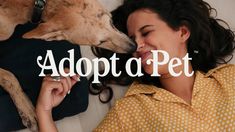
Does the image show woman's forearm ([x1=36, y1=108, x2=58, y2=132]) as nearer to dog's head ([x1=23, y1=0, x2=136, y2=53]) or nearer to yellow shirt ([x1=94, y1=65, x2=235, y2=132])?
yellow shirt ([x1=94, y1=65, x2=235, y2=132])

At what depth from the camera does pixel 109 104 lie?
2.88 m

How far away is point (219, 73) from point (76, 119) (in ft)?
3.12

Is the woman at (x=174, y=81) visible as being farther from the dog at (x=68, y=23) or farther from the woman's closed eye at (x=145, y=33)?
the dog at (x=68, y=23)

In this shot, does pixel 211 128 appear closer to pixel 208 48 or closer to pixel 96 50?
pixel 208 48

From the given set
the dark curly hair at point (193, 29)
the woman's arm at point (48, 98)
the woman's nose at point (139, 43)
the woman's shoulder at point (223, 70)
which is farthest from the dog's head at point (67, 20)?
the woman's shoulder at point (223, 70)

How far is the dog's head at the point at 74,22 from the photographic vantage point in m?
2.15

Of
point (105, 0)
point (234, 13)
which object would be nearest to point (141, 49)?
point (105, 0)

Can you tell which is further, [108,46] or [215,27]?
[215,27]

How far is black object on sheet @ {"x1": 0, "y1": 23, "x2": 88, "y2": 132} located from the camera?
8.35 feet

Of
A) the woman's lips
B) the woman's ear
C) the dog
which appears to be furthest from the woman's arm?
the woman's ear

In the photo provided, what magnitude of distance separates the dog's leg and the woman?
0.05m

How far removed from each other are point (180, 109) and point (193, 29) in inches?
21.6

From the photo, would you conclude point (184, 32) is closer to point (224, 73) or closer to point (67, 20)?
point (224, 73)

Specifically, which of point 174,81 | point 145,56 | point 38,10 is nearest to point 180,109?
point 174,81
